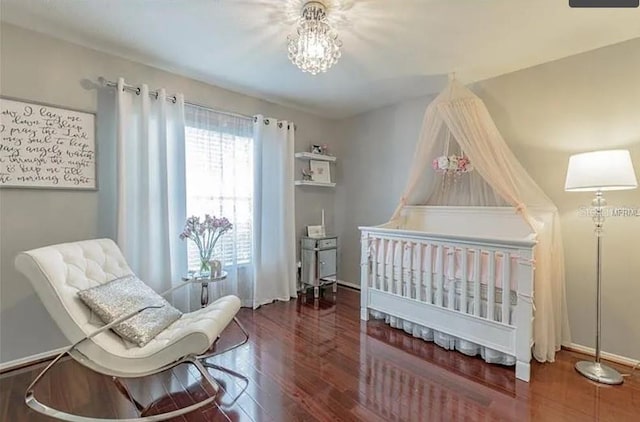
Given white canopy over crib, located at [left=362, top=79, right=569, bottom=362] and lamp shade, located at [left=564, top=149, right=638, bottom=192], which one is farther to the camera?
white canopy over crib, located at [left=362, top=79, right=569, bottom=362]

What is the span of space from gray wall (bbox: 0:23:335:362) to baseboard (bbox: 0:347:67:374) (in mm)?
35

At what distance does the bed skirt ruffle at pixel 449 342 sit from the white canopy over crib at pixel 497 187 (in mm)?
302

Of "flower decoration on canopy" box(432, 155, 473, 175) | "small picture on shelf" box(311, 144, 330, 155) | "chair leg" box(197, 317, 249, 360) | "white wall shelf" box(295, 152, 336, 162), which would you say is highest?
"small picture on shelf" box(311, 144, 330, 155)

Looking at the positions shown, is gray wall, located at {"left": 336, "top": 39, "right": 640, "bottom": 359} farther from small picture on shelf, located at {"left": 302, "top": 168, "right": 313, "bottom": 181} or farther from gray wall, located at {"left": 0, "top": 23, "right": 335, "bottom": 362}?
gray wall, located at {"left": 0, "top": 23, "right": 335, "bottom": 362}

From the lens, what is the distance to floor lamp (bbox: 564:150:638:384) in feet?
6.66

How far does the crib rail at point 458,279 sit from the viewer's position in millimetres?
2153

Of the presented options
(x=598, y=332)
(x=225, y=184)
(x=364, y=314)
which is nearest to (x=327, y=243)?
(x=364, y=314)

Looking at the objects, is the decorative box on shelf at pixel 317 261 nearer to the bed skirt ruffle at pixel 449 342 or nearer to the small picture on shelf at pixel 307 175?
the small picture on shelf at pixel 307 175

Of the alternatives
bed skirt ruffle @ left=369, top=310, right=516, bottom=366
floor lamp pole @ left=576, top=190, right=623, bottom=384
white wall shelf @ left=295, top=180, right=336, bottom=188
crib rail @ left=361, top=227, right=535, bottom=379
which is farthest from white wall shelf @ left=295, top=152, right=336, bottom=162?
floor lamp pole @ left=576, top=190, right=623, bottom=384

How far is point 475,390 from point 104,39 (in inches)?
148

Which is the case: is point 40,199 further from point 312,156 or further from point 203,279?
point 312,156

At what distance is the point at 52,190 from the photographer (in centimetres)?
237

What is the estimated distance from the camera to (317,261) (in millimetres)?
4027

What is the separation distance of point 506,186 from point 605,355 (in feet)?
5.17
